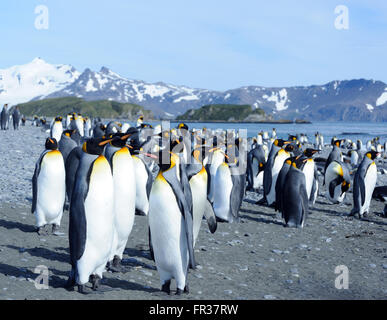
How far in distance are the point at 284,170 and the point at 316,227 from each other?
1245 mm

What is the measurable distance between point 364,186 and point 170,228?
632cm

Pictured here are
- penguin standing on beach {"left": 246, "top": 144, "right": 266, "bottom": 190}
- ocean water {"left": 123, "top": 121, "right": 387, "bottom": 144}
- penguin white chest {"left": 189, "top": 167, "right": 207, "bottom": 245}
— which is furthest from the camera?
ocean water {"left": 123, "top": 121, "right": 387, "bottom": 144}

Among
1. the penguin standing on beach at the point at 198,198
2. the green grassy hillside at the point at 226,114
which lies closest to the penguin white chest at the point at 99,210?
the penguin standing on beach at the point at 198,198

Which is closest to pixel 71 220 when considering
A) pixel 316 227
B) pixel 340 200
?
pixel 316 227

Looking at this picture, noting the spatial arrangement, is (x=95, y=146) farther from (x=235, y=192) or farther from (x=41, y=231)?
(x=235, y=192)

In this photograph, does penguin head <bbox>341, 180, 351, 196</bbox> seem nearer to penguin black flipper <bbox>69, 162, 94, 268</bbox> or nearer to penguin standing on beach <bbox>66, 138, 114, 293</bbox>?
penguin standing on beach <bbox>66, 138, 114, 293</bbox>

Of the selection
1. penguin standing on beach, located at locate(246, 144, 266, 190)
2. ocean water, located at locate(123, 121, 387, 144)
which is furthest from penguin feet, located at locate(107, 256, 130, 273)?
ocean water, located at locate(123, 121, 387, 144)

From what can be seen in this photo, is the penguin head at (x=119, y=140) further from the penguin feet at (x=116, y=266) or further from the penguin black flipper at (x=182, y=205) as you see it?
the penguin feet at (x=116, y=266)

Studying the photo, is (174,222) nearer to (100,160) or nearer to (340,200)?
(100,160)

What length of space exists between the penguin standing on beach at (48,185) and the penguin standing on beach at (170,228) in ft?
7.03

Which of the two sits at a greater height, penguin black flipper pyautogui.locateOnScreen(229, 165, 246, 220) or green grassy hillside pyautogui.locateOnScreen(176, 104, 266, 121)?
green grassy hillside pyautogui.locateOnScreen(176, 104, 266, 121)

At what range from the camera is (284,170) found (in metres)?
8.95

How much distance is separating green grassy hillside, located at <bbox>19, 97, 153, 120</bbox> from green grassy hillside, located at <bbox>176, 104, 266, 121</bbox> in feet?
66.2

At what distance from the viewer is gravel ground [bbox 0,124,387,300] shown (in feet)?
14.9
